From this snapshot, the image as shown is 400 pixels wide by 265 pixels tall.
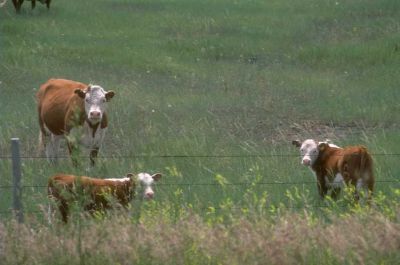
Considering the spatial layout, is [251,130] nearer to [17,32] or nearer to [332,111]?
[332,111]

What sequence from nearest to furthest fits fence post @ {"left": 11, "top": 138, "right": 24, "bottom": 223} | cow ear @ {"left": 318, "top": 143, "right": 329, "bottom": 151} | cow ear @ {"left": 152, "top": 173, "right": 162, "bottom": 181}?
fence post @ {"left": 11, "top": 138, "right": 24, "bottom": 223} < cow ear @ {"left": 152, "top": 173, "right": 162, "bottom": 181} < cow ear @ {"left": 318, "top": 143, "right": 329, "bottom": 151}

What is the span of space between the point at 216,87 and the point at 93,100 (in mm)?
8646

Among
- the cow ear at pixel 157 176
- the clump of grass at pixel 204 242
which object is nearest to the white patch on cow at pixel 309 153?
the cow ear at pixel 157 176

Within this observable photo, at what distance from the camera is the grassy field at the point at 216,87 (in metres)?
12.1

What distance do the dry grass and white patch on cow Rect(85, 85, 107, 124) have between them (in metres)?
5.44

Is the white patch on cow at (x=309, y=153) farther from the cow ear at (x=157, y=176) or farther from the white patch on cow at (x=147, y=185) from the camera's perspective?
the white patch on cow at (x=147, y=185)

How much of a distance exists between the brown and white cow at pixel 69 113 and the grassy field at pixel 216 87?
463mm

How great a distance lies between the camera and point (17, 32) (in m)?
30.6

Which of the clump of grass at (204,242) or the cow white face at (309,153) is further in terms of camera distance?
the cow white face at (309,153)

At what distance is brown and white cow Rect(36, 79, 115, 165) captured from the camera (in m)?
14.4

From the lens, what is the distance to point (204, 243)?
853cm

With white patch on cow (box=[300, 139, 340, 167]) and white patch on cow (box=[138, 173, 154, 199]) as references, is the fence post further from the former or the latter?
white patch on cow (box=[300, 139, 340, 167])

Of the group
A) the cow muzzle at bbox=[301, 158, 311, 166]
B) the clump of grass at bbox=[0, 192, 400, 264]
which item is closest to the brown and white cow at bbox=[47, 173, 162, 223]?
the clump of grass at bbox=[0, 192, 400, 264]

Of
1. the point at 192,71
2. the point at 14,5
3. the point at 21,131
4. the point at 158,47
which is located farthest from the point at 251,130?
the point at 14,5
